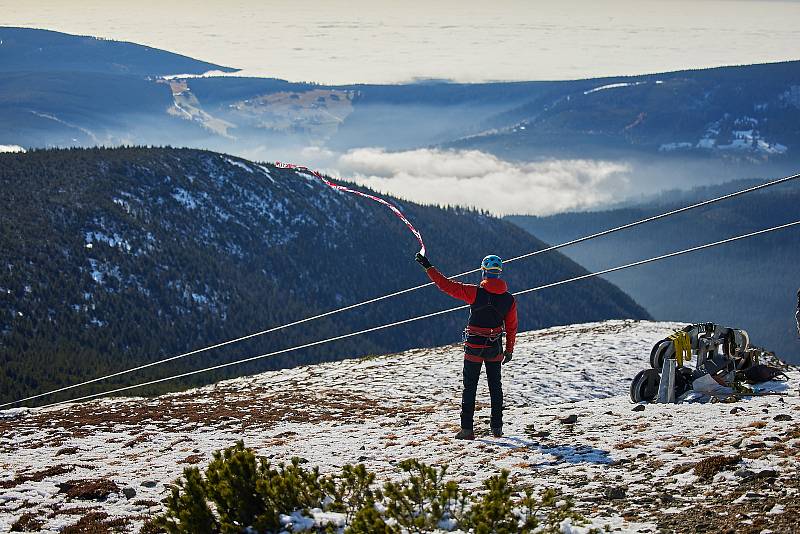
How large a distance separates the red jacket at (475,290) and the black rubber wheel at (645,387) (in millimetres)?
5597

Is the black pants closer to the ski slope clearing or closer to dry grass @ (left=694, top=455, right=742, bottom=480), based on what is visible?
the ski slope clearing

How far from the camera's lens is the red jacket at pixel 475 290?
1892 cm

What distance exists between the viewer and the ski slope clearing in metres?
13.5

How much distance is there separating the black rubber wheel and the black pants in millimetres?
5416

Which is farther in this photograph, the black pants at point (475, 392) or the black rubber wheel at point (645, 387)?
the black rubber wheel at point (645, 387)

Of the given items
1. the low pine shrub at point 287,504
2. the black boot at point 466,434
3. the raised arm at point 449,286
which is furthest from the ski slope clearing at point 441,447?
the raised arm at point 449,286

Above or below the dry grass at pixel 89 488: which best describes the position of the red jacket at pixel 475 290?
above

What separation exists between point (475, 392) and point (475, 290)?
2.02 meters

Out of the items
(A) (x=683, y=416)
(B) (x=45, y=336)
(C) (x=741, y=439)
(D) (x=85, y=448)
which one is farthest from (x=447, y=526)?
(B) (x=45, y=336)

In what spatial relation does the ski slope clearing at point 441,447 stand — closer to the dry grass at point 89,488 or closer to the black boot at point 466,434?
the dry grass at point 89,488

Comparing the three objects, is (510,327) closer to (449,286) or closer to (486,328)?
(486,328)

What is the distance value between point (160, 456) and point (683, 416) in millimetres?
10420

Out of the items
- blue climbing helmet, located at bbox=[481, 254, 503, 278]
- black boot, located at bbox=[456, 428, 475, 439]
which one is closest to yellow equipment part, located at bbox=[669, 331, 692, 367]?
blue climbing helmet, located at bbox=[481, 254, 503, 278]

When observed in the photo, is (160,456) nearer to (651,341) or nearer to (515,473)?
(515,473)
